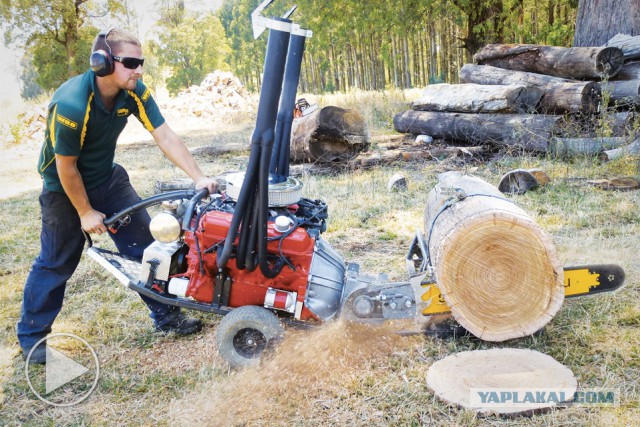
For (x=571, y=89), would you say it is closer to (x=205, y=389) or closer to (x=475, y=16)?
(x=205, y=389)

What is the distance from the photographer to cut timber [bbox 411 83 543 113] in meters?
7.82

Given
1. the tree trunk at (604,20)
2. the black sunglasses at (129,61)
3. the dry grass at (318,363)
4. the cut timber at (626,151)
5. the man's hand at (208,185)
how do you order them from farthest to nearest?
the tree trunk at (604,20), the cut timber at (626,151), the man's hand at (208,185), the black sunglasses at (129,61), the dry grass at (318,363)

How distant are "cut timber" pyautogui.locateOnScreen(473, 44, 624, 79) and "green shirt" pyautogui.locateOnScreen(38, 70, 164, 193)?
6.03 m

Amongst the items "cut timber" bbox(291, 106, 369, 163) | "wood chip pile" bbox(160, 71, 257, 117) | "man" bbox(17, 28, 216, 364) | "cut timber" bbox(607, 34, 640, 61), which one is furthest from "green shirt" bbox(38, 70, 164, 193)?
"wood chip pile" bbox(160, 71, 257, 117)

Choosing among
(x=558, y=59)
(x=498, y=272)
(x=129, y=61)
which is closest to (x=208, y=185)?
(x=129, y=61)

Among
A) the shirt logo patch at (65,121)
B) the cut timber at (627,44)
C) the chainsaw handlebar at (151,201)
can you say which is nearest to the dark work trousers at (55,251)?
the chainsaw handlebar at (151,201)

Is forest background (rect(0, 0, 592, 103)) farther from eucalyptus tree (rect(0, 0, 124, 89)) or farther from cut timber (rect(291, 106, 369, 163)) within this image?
cut timber (rect(291, 106, 369, 163))

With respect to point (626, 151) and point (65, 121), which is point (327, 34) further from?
point (65, 121)

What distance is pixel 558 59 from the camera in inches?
329

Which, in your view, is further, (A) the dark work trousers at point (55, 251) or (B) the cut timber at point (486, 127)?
(B) the cut timber at point (486, 127)

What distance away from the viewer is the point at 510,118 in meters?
7.58

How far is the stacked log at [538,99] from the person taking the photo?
7.03 metres

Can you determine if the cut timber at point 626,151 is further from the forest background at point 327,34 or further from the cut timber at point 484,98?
the forest background at point 327,34

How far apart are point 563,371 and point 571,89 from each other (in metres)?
5.88
